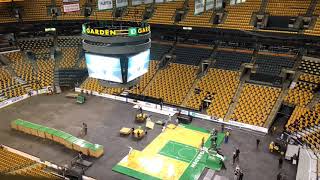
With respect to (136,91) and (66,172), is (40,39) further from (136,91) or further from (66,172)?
(66,172)

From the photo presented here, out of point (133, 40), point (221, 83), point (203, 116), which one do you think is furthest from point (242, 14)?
point (133, 40)

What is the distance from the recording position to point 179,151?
26297mm

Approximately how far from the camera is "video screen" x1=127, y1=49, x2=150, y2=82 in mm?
24297

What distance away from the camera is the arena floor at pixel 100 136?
23938 mm

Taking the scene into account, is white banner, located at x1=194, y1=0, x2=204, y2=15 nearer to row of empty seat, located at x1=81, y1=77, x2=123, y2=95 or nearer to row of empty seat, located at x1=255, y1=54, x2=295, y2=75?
row of empty seat, located at x1=255, y1=54, x2=295, y2=75

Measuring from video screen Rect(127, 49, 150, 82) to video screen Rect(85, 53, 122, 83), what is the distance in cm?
92

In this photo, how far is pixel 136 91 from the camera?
38312mm

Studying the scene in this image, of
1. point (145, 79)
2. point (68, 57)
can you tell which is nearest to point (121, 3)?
point (145, 79)

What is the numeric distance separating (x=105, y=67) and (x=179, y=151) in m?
9.54

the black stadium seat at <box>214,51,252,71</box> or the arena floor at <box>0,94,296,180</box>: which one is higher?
the black stadium seat at <box>214,51,252,71</box>

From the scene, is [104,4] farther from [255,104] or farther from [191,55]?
[191,55]

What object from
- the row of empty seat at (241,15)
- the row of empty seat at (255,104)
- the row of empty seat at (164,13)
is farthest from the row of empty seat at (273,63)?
the row of empty seat at (164,13)

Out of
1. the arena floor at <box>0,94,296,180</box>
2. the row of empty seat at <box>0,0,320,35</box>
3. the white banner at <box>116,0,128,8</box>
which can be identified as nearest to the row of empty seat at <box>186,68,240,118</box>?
the arena floor at <box>0,94,296,180</box>

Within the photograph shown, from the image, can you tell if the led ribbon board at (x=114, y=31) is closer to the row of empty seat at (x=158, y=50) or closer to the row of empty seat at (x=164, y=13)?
the row of empty seat at (x=164, y=13)
